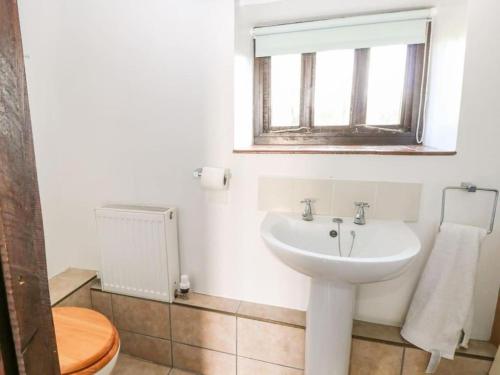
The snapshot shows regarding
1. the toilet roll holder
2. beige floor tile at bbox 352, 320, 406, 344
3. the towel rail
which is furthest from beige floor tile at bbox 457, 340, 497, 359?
the toilet roll holder

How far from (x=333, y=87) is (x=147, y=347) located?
169cm

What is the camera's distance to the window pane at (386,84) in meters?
1.37

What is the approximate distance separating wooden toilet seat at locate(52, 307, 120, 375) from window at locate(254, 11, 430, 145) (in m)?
1.13

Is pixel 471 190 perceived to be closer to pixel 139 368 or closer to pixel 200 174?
pixel 200 174

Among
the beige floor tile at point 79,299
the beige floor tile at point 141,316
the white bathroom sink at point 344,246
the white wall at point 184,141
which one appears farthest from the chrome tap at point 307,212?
the beige floor tile at point 79,299

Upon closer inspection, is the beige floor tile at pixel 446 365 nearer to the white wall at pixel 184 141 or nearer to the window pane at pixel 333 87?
the white wall at pixel 184 141

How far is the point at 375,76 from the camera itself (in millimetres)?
1401

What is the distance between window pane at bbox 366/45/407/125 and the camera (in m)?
1.37

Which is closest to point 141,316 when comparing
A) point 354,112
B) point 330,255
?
point 330,255

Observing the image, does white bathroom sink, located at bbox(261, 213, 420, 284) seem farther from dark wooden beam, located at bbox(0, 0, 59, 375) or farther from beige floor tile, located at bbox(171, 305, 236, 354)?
dark wooden beam, located at bbox(0, 0, 59, 375)

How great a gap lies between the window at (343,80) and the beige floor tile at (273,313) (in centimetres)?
85

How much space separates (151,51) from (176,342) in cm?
145

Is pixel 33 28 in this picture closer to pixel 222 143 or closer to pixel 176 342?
pixel 222 143

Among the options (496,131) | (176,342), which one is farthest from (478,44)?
(176,342)
